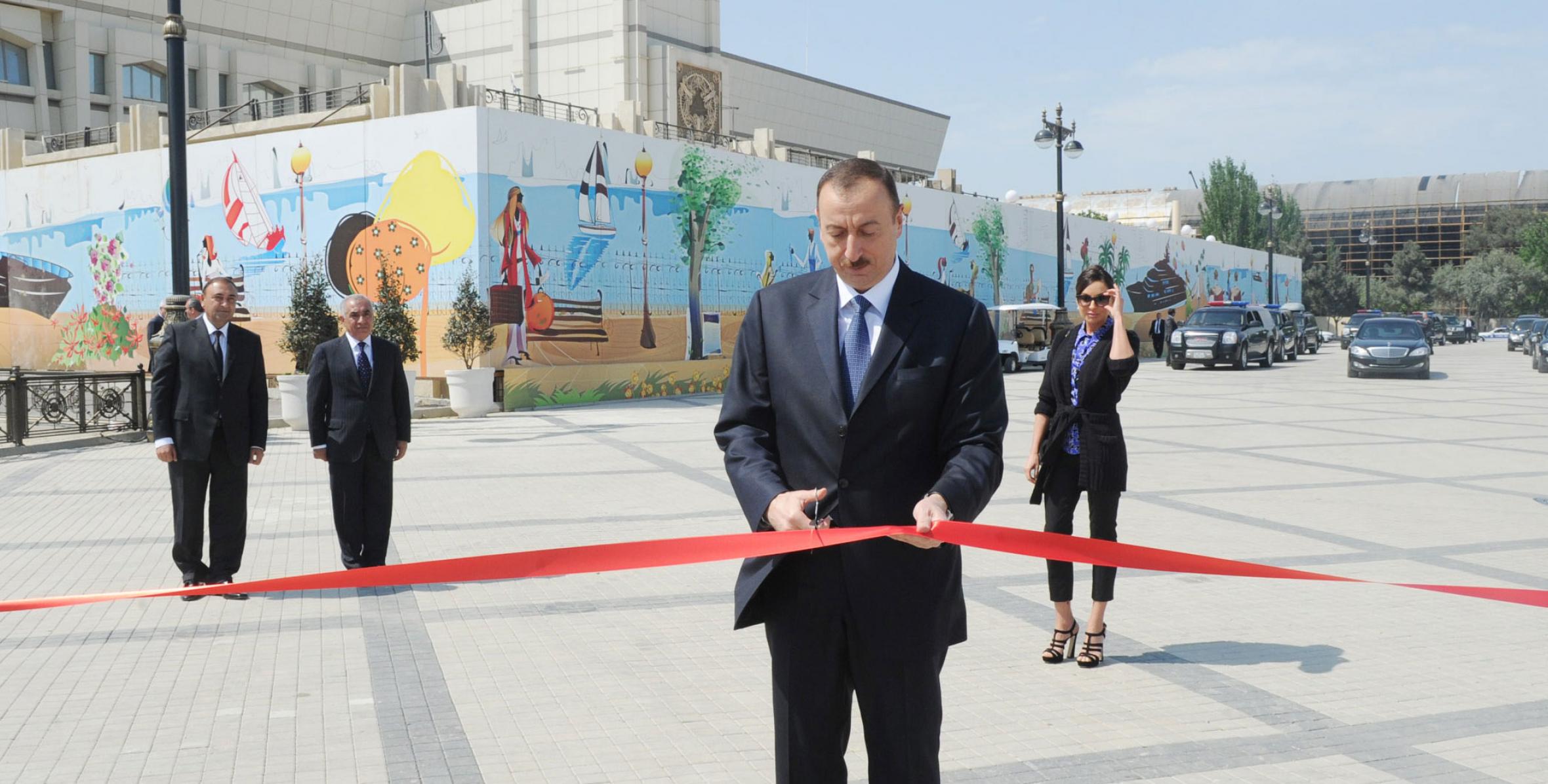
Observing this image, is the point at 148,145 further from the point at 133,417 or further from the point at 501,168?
the point at 133,417

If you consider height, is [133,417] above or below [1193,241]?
below

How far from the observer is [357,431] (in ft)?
26.2

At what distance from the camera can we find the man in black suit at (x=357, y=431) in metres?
7.97

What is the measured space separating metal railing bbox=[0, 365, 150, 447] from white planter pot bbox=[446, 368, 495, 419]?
5.40 m

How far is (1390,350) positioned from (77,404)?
2803 centimetres

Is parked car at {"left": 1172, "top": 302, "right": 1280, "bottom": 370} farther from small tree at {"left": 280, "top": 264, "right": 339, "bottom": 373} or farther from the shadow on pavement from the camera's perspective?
the shadow on pavement

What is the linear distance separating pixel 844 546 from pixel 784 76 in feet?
198

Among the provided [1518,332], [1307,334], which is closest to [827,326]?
[1307,334]

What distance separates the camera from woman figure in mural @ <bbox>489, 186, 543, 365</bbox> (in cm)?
2395

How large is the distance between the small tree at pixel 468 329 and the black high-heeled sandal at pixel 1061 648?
17822mm

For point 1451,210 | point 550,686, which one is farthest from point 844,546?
point 1451,210

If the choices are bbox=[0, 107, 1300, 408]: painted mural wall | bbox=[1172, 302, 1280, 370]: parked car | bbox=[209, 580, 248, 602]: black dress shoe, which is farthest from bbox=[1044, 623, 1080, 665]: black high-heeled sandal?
bbox=[1172, 302, 1280, 370]: parked car

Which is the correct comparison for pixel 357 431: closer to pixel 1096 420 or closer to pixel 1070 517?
pixel 1070 517

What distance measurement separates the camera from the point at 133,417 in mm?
17375
